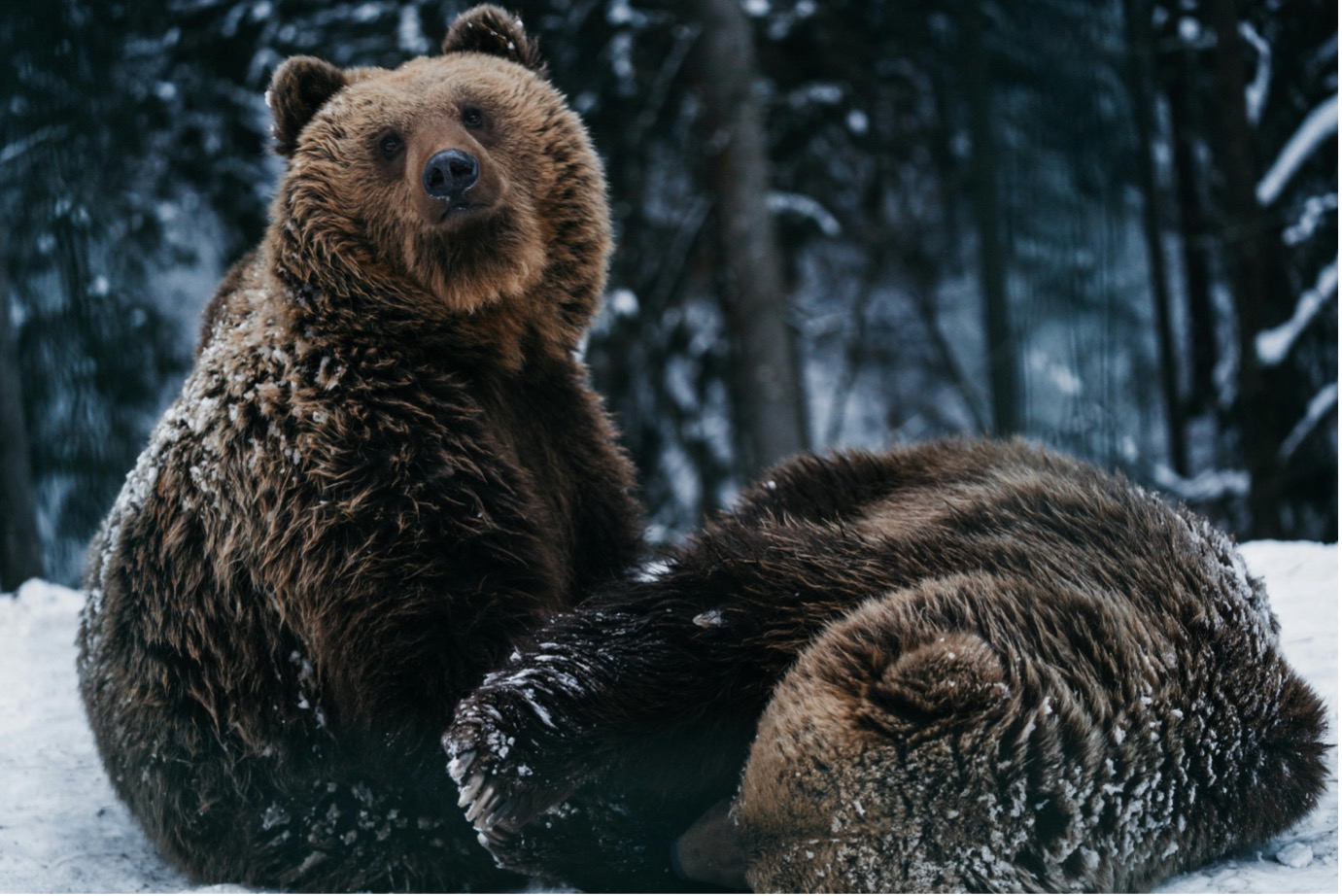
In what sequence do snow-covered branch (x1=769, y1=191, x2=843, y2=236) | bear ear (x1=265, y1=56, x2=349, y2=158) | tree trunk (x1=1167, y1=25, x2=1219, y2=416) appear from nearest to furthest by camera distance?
1. bear ear (x1=265, y1=56, x2=349, y2=158)
2. tree trunk (x1=1167, y1=25, x2=1219, y2=416)
3. snow-covered branch (x1=769, y1=191, x2=843, y2=236)

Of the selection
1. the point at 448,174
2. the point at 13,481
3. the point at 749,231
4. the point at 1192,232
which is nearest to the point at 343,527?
the point at 448,174

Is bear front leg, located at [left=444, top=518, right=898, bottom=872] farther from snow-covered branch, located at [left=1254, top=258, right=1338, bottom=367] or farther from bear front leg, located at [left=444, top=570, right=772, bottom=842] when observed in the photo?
snow-covered branch, located at [left=1254, top=258, right=1338, bottom=367]

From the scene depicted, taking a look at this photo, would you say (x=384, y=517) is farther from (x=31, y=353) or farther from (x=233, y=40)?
(x=233, y=40)

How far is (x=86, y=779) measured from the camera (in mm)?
4434

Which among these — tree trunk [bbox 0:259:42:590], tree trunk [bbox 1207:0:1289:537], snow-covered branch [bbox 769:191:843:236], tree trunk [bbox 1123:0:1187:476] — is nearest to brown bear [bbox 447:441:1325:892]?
tree trunk [bbox 0:259:42:590]

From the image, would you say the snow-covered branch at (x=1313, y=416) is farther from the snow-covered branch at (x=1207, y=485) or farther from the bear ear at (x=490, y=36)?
the bear ear at (x=490, y=36)

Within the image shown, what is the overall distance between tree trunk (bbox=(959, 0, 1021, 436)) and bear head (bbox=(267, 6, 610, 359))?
6.93 meters

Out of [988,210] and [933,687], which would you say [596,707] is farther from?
[988,210]

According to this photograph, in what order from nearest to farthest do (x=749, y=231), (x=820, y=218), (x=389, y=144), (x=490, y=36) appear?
(x=389, y=144)
(x=490, y=36)
(x=749, y=231)
(x=820, y=218)

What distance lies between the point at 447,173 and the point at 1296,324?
627 centimetres

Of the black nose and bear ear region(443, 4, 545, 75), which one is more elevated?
bear ear region(443, 4, 545, 75)

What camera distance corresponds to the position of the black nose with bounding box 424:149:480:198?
3.94 meters

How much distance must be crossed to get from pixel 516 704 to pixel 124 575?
151 centimetres

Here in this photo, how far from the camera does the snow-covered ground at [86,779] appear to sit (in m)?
3.16
